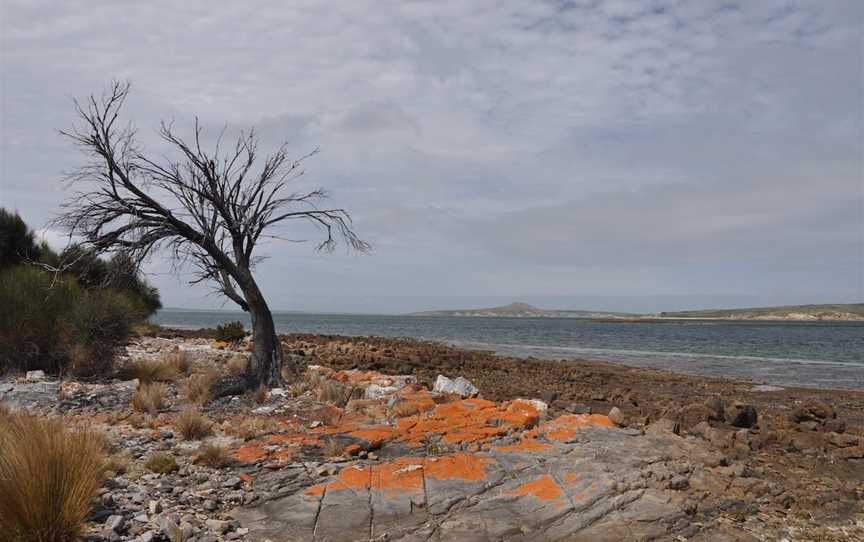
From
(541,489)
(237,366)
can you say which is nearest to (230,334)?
(237,366)

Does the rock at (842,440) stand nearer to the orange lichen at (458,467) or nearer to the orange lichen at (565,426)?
the orange lichen at (565,426)

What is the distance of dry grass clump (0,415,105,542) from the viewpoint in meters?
4.95

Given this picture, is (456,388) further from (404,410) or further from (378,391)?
(404,410)

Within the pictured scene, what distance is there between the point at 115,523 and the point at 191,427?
3551 millimetres

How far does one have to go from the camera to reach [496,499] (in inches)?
262

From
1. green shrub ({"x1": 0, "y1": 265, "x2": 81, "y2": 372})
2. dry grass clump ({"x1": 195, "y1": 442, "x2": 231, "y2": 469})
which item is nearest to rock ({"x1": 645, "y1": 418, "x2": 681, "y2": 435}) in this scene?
dry grass clump ({"x1": 195, "y1": 442, "x2": 231, "y2": 469})

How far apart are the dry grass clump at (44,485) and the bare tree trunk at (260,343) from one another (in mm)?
7516

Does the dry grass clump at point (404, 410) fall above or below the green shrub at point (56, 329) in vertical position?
below

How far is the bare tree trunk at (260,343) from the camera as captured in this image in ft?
44.0

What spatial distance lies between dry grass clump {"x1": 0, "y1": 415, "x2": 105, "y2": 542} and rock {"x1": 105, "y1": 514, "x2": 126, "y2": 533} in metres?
0.24

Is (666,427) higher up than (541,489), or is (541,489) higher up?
(666,427)

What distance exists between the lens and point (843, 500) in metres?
7.34

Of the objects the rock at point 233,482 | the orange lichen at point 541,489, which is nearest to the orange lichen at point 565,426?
the orange lichen at point 541,489

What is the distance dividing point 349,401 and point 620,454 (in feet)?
20.5
